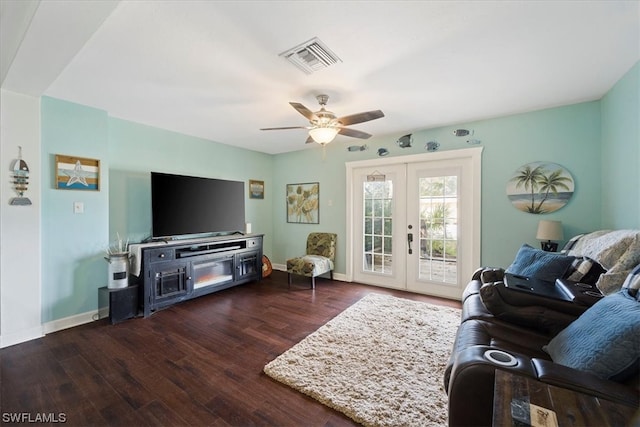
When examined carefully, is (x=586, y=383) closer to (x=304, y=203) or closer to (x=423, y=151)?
(x=423, y=151)

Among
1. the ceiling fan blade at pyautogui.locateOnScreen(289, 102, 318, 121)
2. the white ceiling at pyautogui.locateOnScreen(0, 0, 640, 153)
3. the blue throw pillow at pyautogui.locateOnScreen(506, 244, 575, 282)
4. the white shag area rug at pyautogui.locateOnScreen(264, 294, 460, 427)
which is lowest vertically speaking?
the white shag area rug at pyautogui.locateOnScreen(264, 294, 460, 427)

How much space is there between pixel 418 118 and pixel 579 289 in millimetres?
2470

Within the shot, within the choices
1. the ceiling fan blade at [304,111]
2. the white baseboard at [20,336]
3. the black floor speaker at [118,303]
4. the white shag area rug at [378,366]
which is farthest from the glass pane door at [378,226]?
the white baseboard at [20,336]

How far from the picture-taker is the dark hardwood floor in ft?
5.20

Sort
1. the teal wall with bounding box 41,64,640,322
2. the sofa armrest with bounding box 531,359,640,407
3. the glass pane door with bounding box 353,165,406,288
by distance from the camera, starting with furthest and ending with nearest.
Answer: the glass pane door with bounding box 353,165,406,288
the teal wall with bounding box 41,64,640,322
the sofa armrest with bounding box 531,359,640,407

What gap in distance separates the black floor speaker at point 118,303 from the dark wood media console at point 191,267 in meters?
0.08

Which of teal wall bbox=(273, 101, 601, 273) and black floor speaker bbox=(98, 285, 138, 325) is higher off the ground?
teal wall bbox=(273, 101, 601, 273)

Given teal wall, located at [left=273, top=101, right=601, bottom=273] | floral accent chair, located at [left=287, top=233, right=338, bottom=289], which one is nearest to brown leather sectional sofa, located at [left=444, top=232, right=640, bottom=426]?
teal wall, located at [left=273, top=101, right=601, bottom=273]

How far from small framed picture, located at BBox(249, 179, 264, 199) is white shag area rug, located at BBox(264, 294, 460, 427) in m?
3.12

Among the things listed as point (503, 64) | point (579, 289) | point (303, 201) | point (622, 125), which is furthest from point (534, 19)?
point (303, 201)

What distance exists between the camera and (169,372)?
6.54ft

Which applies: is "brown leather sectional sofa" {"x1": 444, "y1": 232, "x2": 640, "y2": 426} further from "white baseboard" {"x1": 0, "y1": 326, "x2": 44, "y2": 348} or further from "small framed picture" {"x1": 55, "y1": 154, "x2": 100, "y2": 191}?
"small framed picture" {"x1": 55, "y1": 154, "x2": 100, "y2": 191}

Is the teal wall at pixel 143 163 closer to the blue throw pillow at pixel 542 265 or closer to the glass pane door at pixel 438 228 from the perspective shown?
the glass pane door at pixel 438 228

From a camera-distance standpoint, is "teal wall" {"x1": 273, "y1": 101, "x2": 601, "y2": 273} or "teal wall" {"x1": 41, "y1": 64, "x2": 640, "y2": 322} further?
"teal wall" {"x1": 273, "y1": 101, "x2": 601, "y2": 273}
